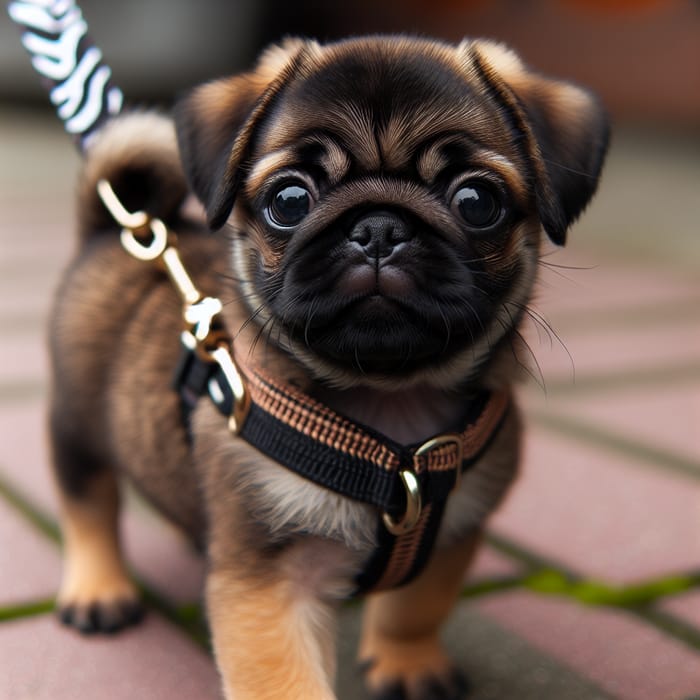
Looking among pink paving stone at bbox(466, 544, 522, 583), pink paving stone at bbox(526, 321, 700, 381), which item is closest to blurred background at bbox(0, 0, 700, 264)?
pink paving stone at bbox(526, 321, 700, 381)

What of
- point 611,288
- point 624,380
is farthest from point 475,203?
point 611,288

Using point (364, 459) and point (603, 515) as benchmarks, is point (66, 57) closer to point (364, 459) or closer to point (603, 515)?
point (364, 459)

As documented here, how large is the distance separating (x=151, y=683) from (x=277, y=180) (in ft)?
2.93

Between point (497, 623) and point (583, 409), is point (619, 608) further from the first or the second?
point (583, 409)

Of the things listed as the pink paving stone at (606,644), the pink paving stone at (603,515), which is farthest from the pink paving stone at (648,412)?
the pink paving stone at (606,644)

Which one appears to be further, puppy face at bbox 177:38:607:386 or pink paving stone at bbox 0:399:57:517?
pink paving stone at bbox 0:399:57:517

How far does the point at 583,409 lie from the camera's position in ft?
11.0

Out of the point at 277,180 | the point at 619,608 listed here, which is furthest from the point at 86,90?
the point at 619,608

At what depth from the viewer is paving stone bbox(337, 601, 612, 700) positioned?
1.93 m

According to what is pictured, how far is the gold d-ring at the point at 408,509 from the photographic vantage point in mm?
1673

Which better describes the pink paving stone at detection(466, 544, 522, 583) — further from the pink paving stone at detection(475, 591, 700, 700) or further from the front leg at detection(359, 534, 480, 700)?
the front leg at detection(359, 534, 480, 700)

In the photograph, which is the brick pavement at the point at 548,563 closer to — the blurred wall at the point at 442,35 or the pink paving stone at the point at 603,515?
the pink paving stone at the point at 603,515

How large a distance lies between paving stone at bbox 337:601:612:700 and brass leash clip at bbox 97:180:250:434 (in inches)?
23.3

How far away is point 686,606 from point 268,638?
0.94 meters
